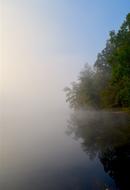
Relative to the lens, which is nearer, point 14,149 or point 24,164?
point 24,164

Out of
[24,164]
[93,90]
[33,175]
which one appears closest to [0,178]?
[33,175]

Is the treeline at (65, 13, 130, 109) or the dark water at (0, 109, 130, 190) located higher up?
the treeline at (65, 13, 130, 109)

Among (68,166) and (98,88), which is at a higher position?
(98,88)

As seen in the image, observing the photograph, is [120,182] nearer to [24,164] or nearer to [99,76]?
[24,164]

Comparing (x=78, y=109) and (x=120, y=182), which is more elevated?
(x=78, y=109)

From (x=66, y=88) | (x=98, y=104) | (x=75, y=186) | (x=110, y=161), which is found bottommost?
(x=75, y=186)

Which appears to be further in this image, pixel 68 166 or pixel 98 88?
pixel 98 88

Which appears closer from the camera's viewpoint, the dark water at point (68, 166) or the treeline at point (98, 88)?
the dark water at point (68, 166)

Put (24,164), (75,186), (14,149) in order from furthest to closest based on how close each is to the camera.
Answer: (14,149), (24,164), (75,186)

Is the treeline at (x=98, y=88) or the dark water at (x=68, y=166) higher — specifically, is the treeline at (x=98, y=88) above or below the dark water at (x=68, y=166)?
above

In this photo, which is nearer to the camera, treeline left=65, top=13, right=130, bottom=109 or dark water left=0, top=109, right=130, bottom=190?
dark water left=0, top=109, right=130, bottom=190

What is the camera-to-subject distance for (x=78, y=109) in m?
103

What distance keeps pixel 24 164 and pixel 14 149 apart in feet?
26.0

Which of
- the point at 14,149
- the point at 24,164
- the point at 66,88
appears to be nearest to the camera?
the point at 24,164
